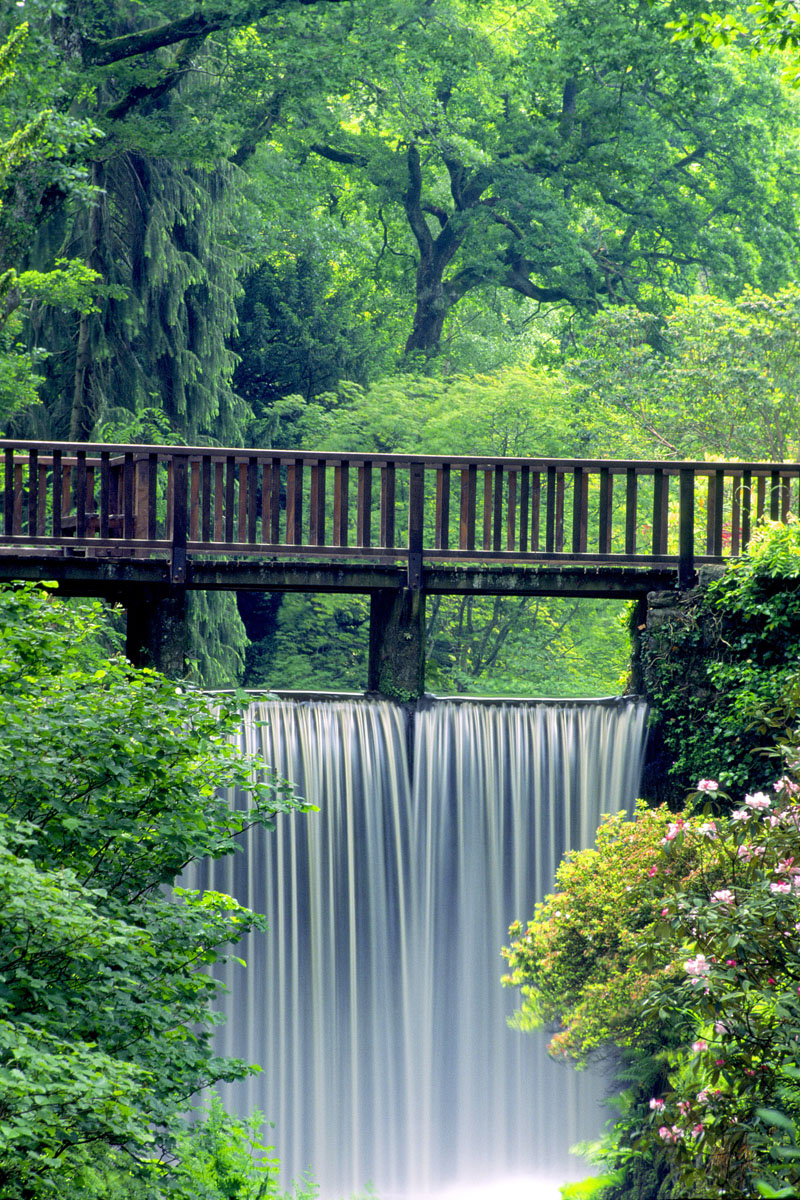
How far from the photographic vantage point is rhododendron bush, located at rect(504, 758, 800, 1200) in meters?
4.89

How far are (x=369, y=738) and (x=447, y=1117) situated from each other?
3.27m

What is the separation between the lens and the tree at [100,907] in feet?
15.3

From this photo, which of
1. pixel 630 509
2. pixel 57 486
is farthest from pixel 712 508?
pixel 57 486

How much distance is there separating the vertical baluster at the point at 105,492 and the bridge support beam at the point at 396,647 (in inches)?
89.4

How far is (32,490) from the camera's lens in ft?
33.0

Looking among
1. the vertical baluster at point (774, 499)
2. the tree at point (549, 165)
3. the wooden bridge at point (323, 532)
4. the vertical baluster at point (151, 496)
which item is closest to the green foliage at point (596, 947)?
the wooden bridge at point (323, 532)

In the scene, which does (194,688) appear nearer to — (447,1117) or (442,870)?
(442,870)

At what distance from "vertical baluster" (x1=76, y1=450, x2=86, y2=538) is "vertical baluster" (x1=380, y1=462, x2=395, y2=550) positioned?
2.37 metres

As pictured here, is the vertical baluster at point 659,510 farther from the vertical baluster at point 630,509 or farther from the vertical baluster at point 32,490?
the vertical baluster at point 32,490

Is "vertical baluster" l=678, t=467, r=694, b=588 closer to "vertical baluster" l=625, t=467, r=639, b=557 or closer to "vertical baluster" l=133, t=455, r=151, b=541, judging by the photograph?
"vertical baluster" l=625, t=467, r=639, b=557

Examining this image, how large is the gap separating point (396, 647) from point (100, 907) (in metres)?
5.16

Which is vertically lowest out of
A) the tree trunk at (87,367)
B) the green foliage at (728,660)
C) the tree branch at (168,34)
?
the green foliage at (728,660)

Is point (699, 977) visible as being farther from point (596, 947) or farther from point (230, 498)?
point (230, 498)

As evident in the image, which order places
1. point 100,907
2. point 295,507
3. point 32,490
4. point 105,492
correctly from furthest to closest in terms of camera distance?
point 295,507 < point 105,492 < point 32,490 < point 100,907
